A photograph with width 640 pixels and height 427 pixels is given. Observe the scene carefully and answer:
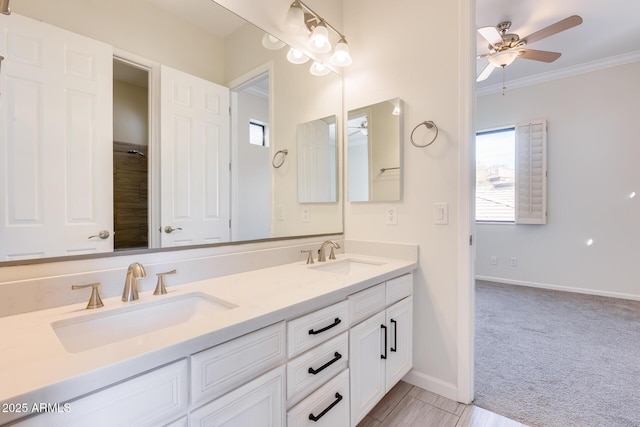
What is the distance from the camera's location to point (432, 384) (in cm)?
175

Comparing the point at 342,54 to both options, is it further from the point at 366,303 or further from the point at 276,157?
the point at 366,303

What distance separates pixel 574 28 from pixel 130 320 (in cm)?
425

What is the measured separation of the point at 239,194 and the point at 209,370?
3.21ft

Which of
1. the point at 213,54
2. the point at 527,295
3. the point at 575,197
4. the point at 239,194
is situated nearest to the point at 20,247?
the point at 239,194

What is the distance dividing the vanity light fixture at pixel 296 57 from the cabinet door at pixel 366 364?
1.64 metres

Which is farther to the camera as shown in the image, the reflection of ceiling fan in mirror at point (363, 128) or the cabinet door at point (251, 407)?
the reflection of ceiling fan in mirror at point (363, 128)

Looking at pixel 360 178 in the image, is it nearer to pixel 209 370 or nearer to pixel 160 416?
pixel 209 370

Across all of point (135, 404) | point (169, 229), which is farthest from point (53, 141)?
point (135, 404)

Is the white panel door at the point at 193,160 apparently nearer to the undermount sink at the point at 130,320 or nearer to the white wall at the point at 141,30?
the white wall at the point at 141,30

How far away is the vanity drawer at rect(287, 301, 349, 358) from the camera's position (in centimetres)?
100

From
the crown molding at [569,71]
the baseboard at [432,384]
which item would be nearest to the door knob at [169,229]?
the baseboard at [432,384]

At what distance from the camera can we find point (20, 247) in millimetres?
943

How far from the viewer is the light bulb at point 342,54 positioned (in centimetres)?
193

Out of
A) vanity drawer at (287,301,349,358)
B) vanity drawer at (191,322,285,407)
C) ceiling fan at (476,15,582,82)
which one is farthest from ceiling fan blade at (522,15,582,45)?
vanity drawer at (191,322,285,407)
